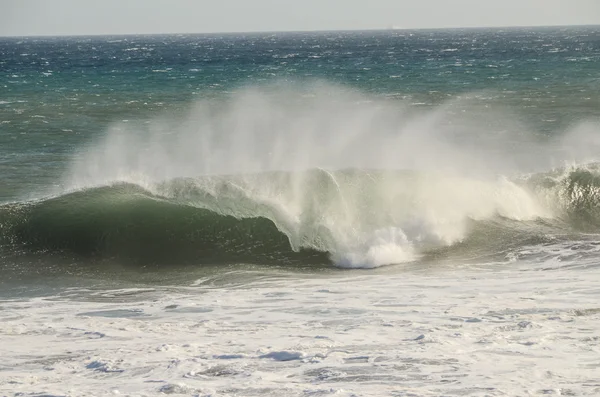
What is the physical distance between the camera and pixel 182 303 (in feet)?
38.0

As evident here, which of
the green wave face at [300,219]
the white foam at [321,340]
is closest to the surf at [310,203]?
the green wave face at [300,219]

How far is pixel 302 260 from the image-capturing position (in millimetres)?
14977

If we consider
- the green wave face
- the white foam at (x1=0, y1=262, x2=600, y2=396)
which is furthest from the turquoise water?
the white foam at (x1=0, y1=262, x2=600, y2=396)

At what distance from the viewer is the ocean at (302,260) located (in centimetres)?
856

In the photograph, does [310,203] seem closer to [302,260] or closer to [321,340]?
[302,260]

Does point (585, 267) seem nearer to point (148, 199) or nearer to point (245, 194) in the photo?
point (245, 194)

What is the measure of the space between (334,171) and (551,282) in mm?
7164

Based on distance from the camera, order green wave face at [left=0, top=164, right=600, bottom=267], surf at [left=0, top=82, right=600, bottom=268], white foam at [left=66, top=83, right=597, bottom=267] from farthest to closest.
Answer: white foam at [left=66, top=83, right=597, bottom=267] → surf at [left=0, top=82, right=600, bottom=268] → green wave face at [left=0, top=164, right=600, bottom=267]

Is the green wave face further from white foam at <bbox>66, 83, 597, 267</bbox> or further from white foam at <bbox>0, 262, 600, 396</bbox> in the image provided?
white foam at <bbox>0, 262, 600, 396</bbox>

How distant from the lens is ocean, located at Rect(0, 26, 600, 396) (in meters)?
8.56

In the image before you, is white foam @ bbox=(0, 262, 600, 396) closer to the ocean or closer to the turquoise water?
the ocean

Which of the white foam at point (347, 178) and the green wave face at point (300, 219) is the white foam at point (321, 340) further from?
the white foam at point (347, 178)

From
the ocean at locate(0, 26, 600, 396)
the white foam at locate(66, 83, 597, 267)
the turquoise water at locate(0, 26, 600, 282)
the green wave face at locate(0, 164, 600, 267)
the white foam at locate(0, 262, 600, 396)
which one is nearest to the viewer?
the white foam at locate(0, 262, 600, 396)

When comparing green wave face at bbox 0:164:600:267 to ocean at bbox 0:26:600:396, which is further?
green wave face at bbox 0:164:600:267
